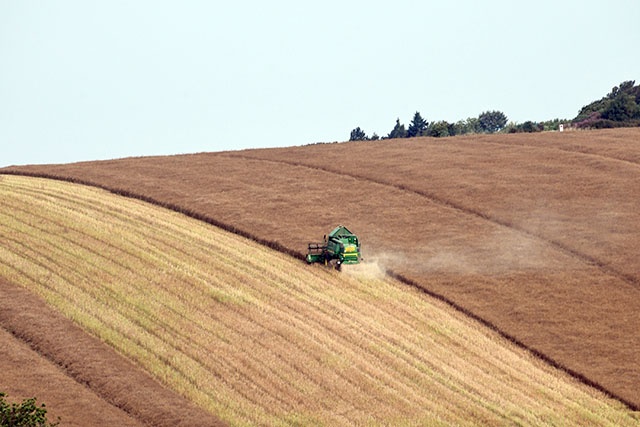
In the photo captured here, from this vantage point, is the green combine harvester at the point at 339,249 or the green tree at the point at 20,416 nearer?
the green tree at the point at 20,416

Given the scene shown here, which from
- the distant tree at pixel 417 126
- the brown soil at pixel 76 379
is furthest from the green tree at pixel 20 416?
the distant tree at pixel 417 126

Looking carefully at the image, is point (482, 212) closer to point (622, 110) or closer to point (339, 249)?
point (339, 249)

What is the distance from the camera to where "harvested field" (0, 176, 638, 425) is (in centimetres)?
3516

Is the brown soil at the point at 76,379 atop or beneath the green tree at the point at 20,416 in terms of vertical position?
beneath

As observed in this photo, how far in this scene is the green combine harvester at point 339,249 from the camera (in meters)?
50.0

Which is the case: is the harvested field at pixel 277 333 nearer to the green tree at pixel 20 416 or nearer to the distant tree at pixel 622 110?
the green tree at pixel 20 416

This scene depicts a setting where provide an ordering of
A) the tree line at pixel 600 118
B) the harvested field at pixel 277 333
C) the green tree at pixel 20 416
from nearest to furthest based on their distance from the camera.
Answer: the green tree at pixel 20 416 < the harvested field at pixel 277 333 < the tree line at pixel 600 118

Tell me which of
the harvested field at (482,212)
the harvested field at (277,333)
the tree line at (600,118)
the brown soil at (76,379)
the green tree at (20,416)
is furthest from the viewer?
the tree line at (600,118)

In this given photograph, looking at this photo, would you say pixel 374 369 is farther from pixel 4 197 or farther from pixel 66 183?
pixel 66 183

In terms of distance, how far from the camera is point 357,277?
49438 millimetres

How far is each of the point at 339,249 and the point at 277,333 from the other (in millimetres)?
10508

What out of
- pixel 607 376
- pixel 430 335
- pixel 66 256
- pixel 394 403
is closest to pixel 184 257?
pixel 66 256

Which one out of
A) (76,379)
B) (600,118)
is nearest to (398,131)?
(600,118)

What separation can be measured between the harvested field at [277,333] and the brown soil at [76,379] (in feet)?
1.84
